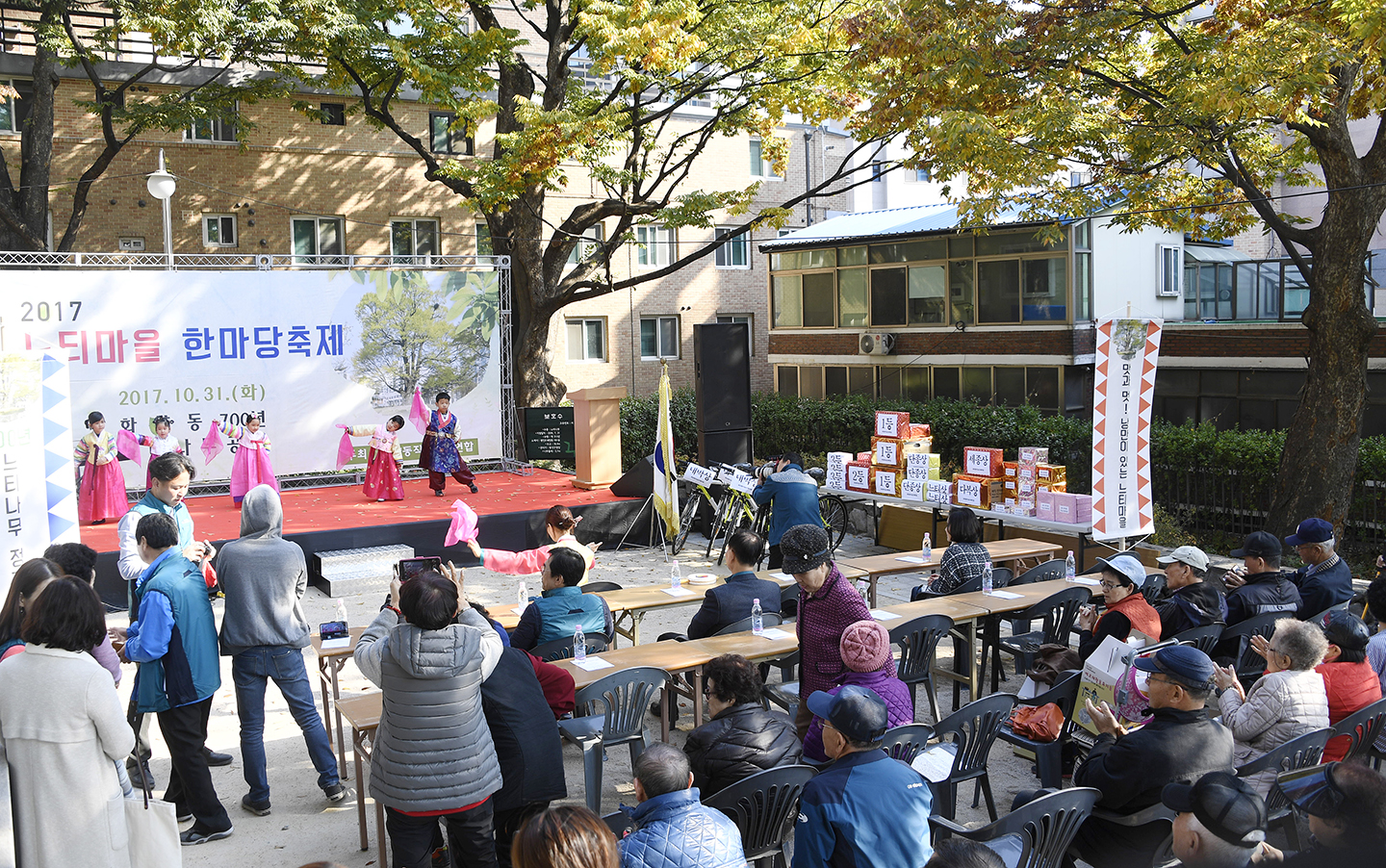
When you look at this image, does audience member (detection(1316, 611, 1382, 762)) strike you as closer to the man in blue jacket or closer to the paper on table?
the paper on table

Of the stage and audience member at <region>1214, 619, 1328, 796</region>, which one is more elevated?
audience member at <region>1214, 619, 1328, 796</region>

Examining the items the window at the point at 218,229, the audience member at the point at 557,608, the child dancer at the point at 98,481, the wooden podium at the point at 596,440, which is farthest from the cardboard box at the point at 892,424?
the window at the point at 218,229

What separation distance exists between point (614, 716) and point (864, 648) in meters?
1.44

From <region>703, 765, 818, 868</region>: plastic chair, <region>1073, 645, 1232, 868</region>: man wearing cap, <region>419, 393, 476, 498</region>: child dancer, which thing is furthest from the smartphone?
<region>419, 393, 476, 498</region>: child dancer

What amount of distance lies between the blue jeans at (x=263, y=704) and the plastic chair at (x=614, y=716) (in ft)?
4.26

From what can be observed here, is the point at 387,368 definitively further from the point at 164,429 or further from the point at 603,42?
the point at 603,42

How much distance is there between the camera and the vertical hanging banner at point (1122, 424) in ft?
28.8

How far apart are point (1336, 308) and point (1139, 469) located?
2528mm

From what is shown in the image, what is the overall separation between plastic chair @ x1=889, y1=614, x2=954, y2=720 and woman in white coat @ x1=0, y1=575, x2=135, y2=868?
401cm

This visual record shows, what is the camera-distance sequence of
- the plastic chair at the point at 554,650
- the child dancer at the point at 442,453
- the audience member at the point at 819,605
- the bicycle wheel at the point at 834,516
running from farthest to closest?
1. the child dancer at the point at 442,453
2. the bicycle wheel at the point at 834,516
3. the plastic chair at the point at 554,650
4. the audience member at the point at 819,605

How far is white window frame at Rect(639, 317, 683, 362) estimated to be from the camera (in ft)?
85.5

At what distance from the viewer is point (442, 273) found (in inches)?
620

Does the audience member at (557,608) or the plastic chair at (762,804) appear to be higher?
the audience member at (557,608)

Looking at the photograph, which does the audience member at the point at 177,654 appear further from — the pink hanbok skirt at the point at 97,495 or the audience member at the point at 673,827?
the pink hanbok skirt at the point at 97,495
